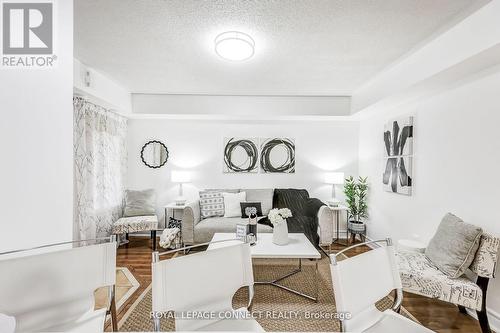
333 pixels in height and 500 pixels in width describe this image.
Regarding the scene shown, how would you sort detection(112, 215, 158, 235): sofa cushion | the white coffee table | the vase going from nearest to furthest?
the white coffee table → the vase → detection(112, 215, 158, 235): sofa cushion

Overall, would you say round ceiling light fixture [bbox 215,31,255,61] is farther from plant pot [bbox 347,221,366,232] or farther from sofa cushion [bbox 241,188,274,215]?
plant pot [bbox 347,221,366,232]

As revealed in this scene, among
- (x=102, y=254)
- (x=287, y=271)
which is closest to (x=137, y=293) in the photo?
(x=102, y=254)

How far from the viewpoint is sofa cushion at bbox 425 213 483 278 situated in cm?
197

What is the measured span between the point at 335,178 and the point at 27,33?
13.3ft

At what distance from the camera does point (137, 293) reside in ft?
8.21

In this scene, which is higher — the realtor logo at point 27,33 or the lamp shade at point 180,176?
the realtor logo at point 27,33

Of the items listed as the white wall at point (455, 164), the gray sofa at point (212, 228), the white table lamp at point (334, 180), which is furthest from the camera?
the white table lamp at point (334, 180)

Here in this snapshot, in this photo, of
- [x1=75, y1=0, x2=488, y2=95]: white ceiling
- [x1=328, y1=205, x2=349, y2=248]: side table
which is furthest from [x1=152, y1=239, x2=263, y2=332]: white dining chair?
[x1=328, y1=205, x2=349, y2=248]: side table

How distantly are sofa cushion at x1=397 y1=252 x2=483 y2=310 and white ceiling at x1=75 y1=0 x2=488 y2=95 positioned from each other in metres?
2.05

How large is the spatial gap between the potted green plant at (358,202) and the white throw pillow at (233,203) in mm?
1811

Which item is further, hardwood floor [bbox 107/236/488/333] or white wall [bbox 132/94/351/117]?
white wall [bbox 132/94/351/117]

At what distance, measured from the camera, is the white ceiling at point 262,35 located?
5.87ft

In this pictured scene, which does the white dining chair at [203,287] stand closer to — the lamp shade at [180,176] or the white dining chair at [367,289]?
the white dining chair at [367,289]

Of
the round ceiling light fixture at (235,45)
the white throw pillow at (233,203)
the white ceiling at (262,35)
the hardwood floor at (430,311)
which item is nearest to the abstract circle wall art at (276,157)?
the white throw pillow at (233,203)
